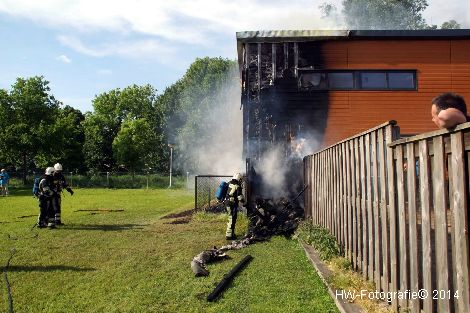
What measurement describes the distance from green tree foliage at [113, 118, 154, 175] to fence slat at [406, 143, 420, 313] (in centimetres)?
4895

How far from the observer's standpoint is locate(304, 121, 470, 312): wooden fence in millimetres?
2840

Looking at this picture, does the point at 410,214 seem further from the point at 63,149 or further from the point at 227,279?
the point at 63,149

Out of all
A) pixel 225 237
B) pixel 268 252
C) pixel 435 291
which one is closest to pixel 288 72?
pixel 225 237

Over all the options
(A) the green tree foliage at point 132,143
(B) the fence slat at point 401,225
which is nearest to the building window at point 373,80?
(B) the fence slat at point 401,225

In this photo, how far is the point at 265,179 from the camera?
1323cm

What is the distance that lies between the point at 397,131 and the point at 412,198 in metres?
0.86

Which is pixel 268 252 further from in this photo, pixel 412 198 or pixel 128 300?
pixel 412 198

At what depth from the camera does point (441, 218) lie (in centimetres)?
306

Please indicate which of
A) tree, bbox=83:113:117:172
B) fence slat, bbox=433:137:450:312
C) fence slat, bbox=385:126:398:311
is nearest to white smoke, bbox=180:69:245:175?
tree, bbox=83:113:117:172

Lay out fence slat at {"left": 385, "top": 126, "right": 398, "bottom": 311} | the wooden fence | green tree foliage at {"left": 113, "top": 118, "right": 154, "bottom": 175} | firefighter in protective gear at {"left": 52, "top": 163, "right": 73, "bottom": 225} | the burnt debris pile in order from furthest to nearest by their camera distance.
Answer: green tree foliage at {"left": 113, "top": 118, "right": 154, "bottom": 175} → firefighter in protective gear at {"left": 52, "top": 163, "right": 73, "bottom": 225} → the burnt debris pile → fence slat at {"left": 385, "top": 126, "right": 398, "bottom": 311} → the wooden fence

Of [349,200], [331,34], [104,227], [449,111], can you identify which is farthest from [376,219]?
[331,34]

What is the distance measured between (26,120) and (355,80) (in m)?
37.5

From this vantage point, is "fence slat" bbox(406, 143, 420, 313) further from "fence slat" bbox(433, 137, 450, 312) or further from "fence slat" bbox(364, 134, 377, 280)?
"fence slat" bbox(364, 134, 377, 280)

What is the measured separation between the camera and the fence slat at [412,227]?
11.6ft
